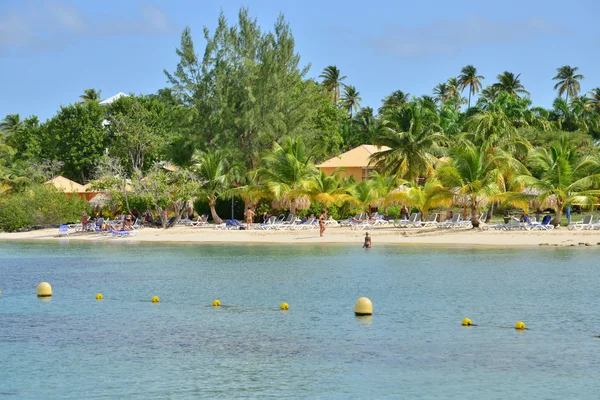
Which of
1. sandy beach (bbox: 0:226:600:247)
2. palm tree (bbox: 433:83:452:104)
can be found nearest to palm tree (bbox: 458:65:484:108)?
palm tree (bbox: 433:83:452:104)

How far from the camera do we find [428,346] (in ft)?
56.2

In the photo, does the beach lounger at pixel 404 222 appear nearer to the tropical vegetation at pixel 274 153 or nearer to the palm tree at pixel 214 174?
the tropical vegetation at pixel 274 153

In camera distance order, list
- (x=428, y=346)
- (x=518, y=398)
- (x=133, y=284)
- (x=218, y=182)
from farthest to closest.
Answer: (x=218, y=182)
(x=133, y=284)
(x=428, y=346)
(x=518, y=398)

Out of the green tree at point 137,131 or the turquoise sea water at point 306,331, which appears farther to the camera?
the green tree at point 137,131

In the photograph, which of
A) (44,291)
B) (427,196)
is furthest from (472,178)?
(44,291)

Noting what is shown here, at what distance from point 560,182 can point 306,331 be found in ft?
87.4

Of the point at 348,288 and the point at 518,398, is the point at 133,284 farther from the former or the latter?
the point at 518,398

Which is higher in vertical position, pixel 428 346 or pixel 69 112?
pixel 69 112

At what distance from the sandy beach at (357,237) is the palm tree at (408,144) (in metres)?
10.1

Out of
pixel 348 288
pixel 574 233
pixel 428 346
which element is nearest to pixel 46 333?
pixel 428 346

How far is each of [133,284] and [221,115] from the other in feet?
97.8

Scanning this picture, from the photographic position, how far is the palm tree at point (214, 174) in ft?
176

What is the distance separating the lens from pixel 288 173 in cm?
5075

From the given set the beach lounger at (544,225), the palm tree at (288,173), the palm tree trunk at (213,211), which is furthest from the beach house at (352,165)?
the beach lounger at (544,225)
